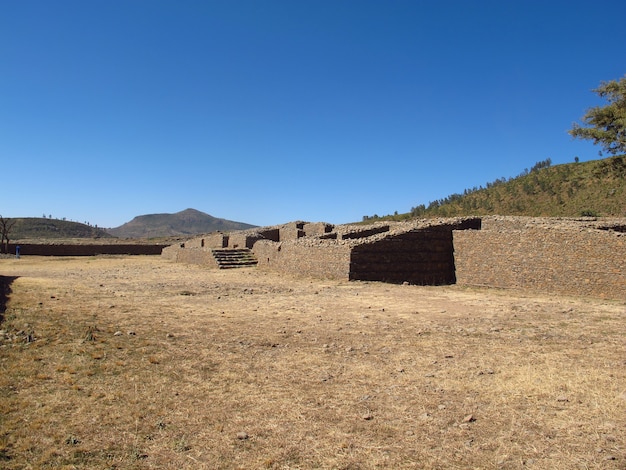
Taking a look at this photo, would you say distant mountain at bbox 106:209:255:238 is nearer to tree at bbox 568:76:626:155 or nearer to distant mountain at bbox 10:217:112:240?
distant mountain at bbox 10:217:112:240

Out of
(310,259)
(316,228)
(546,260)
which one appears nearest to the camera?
(546,260)

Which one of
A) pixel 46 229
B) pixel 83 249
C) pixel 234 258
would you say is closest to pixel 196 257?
pixel 234 258

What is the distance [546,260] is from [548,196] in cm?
3159

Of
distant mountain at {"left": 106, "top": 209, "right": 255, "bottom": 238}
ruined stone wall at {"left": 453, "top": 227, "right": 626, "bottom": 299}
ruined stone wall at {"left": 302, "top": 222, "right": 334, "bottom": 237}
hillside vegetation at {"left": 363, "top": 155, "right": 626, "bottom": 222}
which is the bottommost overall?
ruined stone wall at {"left": 453, "top": 227, "right": 626, "bottom": 299}

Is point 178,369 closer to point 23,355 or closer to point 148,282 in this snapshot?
point 23,355

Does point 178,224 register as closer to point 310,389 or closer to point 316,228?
point 316,228

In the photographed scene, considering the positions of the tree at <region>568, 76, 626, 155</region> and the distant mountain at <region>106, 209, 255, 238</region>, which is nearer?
the tree at <region>568, 76, 626, 155</region>

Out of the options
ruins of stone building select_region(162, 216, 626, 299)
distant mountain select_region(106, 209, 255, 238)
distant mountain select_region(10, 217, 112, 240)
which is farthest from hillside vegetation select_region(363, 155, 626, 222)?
distant mountain select_region(106, 209, 255, 238)

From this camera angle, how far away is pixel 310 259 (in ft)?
55.3

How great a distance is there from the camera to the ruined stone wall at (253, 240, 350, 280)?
15366 mm

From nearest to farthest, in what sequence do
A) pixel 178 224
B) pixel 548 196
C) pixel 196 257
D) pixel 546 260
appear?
pixel 546 260 → pixel 196 257 → pixel 548 196 → pixel 178 224

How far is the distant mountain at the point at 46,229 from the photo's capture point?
79188 mm

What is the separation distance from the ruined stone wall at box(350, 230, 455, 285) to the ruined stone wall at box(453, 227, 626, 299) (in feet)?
3.39

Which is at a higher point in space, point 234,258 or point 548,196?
point 548,196
